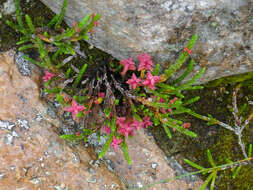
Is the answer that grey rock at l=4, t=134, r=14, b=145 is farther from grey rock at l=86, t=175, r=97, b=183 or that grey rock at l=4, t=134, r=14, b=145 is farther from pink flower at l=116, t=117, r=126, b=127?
pink flower at l=116, t=117, r=126, b=127

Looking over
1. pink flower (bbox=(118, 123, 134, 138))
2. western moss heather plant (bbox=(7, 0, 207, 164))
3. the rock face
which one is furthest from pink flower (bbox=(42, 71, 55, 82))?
pink flower (bbox=(118, 123, 134, 138))

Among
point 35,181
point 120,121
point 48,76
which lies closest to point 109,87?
point 120,121

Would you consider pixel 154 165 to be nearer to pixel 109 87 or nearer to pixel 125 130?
pixel 125 130

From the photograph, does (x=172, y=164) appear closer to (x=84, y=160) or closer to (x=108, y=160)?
(x=108, y=160)

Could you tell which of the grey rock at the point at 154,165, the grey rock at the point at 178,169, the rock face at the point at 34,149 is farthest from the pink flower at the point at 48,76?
the grey rock at the point at 178,169

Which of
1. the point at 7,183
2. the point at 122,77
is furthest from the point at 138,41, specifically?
the point at 7,183
